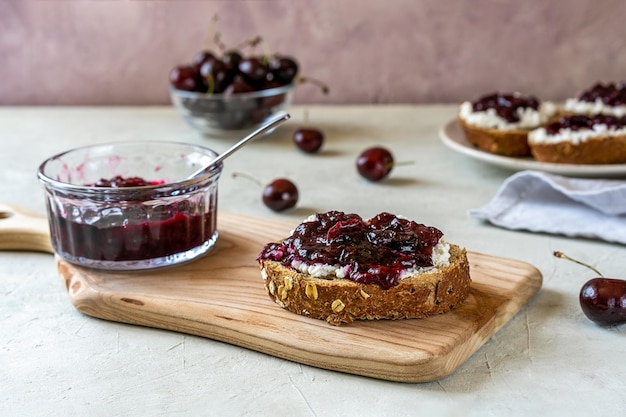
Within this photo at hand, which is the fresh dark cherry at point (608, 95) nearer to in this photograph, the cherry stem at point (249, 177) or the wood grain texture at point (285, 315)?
the cherry stem at point (249, 177)

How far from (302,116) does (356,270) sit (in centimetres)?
232

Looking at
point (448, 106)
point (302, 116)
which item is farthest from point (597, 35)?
point (302, 116)

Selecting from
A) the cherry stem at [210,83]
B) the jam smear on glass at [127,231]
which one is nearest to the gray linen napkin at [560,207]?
the jam smear on glass at [127,231]

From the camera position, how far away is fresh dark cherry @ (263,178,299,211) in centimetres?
257

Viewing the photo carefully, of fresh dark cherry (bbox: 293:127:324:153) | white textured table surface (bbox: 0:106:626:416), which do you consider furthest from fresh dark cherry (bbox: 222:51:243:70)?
white textured table surface (bbox: 0:106:626:416)

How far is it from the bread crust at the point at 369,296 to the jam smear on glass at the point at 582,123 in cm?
123

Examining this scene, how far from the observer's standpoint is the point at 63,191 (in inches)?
78.3

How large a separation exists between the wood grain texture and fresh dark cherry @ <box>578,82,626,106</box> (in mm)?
1424

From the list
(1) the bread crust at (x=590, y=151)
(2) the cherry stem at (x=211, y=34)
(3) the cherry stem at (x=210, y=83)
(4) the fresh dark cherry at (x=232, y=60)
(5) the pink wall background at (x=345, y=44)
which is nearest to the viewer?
(1) the bread crust at (x=590, y=151)

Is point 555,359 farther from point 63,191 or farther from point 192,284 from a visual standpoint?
point 63,191

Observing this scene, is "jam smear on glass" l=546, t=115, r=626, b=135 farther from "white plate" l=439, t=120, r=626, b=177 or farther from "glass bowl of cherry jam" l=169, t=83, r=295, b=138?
"glass bowl of cherry jam" l=169, t=83, r=295, b=138

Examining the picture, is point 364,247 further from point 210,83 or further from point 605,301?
point 210,83

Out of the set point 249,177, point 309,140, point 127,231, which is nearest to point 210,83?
point 309,140

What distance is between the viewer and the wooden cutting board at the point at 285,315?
5.19ft
